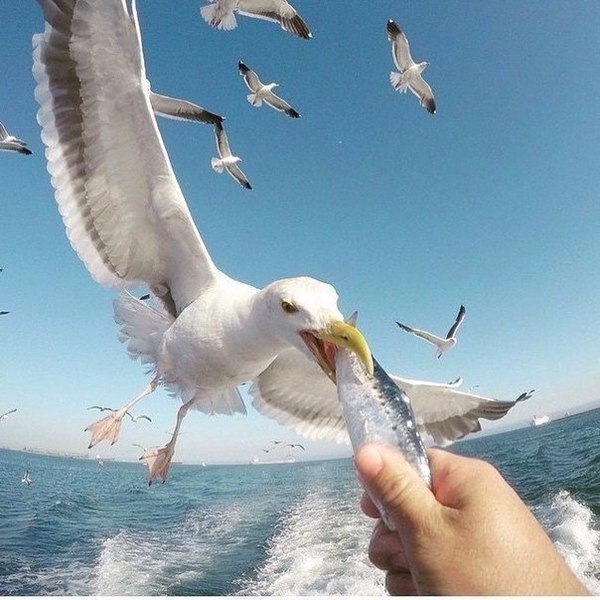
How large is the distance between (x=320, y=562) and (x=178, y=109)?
23.3 ft

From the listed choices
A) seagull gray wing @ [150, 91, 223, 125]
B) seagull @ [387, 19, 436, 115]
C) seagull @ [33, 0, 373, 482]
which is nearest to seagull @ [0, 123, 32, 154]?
seagull gray wing @ [150, 91, 223, 125]

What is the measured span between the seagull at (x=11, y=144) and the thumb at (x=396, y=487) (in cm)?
890

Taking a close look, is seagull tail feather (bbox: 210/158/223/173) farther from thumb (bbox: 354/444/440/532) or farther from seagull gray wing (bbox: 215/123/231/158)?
thumb (bbox: 354/444/440/532)

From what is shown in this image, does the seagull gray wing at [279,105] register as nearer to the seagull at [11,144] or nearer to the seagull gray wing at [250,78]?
the seagull gray wing at [250,78]

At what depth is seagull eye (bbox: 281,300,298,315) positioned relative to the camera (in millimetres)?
2494

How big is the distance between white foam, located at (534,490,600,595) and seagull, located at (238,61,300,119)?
27.0ft

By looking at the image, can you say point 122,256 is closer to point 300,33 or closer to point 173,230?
point 173,230

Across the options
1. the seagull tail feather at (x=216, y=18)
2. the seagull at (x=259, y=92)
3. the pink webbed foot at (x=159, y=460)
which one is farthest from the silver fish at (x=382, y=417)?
the seagull at (x=259, y=92)

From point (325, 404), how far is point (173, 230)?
215 cm

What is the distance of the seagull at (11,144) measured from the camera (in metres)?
8.59

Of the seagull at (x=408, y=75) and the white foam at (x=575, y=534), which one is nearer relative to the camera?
the white foam at (x=575, y=534)

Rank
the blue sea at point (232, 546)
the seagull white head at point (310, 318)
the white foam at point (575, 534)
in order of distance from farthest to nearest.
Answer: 1. the blue sea at point (232, 546)
2. the white foam at point (575, 534)
3. the seagull white head at point (310, 318)

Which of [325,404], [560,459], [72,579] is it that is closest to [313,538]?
[72,579]

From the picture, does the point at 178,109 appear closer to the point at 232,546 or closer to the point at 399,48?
the point at 399,48
